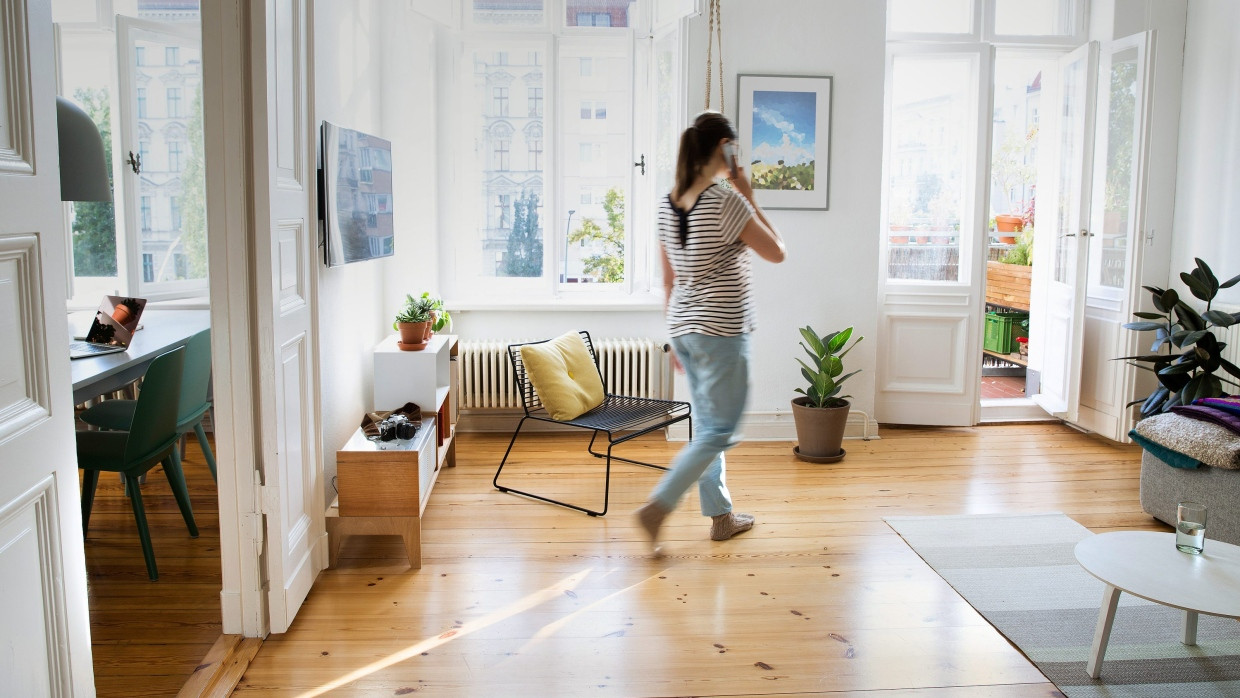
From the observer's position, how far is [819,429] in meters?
4.80

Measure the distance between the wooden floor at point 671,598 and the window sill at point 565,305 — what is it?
1.06m

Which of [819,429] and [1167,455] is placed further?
[819,429]

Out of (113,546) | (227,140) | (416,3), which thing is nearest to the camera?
(227,140)

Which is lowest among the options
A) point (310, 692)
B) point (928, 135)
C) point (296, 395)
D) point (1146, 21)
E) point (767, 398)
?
point (310, 692)

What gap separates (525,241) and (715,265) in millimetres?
2479

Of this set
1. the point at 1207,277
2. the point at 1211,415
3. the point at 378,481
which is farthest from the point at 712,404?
the point at 1207,277

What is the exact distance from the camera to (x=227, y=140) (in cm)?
261

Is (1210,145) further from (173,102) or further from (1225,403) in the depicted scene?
(173,102)

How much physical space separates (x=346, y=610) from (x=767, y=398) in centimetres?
292

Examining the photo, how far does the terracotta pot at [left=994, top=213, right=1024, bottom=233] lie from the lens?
7645mm

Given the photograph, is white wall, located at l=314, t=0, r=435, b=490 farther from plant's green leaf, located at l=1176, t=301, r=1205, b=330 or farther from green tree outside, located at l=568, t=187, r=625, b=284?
plant's green leaf, located at l=1176, t=301, r=1205, b=330

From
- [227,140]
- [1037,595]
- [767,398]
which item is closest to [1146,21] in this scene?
[767,398]

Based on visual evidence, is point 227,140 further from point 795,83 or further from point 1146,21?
point 1146,21

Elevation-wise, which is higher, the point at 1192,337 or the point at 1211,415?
the point at 1192,337
